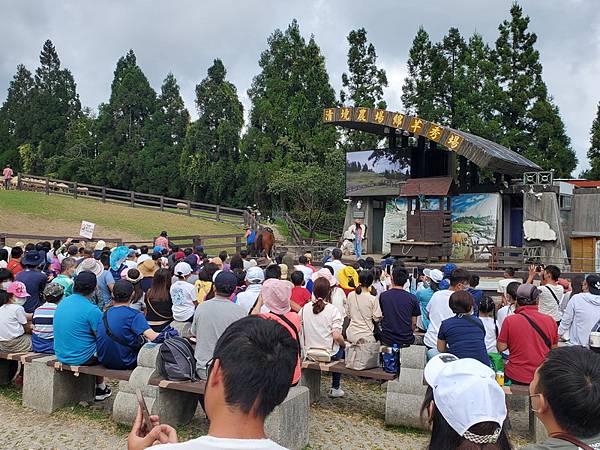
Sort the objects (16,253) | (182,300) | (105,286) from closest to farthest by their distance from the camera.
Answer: (182,300)
(105,286)
(16,253)

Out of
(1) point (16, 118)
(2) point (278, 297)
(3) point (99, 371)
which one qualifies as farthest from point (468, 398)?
(1) point (16, 118)

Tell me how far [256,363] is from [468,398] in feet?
2.52

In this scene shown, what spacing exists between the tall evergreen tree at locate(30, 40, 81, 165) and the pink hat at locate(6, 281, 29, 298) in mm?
42988

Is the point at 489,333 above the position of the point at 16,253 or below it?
below

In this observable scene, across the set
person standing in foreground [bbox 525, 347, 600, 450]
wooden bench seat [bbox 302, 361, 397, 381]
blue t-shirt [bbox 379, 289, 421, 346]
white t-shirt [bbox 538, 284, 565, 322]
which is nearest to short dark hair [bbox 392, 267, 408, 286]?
blue t-shirt [bbox 379, 289, 421, 346]

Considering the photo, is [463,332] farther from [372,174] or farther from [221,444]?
[372,174]

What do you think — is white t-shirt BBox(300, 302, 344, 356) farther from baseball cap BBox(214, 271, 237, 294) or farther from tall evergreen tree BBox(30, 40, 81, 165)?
tall evergreen tree BBox(30, 40, 81, 165)

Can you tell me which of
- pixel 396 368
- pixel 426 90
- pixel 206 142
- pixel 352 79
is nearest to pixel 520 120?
pixel 426 90

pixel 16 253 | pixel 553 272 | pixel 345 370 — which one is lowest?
pixel 345 370

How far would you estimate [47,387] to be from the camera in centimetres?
566

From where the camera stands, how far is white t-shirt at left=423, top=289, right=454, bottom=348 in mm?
5672

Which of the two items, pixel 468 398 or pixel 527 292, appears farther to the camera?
pixel 527 292

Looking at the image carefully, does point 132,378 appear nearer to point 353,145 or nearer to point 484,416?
point 484,416

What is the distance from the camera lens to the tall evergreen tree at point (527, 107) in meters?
29.4
